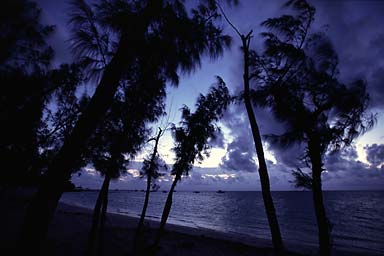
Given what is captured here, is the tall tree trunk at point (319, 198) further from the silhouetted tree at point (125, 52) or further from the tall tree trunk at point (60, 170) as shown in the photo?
the tall tree trunk at point (60, 170)

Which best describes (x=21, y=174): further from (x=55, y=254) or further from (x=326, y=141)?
(x=326, y=141)

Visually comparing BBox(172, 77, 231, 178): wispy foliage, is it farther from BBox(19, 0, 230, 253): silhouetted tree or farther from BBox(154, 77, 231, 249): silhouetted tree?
BBox(19, 0, 230, 253): silhouetted tree

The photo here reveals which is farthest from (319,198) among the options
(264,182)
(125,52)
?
(125,52)

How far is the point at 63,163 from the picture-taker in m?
2.29

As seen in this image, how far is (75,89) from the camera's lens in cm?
1155

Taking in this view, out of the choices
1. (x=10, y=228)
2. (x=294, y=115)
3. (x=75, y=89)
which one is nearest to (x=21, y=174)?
(x=10, y=228)

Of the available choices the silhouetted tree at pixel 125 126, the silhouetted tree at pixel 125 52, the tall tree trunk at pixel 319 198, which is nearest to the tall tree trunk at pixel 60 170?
the silhouetted tree at pixel 125 52

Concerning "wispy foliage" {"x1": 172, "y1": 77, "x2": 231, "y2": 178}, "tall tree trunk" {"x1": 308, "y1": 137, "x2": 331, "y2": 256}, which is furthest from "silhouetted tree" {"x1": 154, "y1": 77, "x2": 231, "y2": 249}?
"tall tree trunk" {"x1": 308, "y1": 137, "x2": 331, "y2": 256}

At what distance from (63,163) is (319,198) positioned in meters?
6.46

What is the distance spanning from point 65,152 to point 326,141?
22.7ft

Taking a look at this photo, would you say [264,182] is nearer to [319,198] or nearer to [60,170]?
[319,198]

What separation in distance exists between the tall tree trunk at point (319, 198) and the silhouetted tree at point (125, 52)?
13.7ft

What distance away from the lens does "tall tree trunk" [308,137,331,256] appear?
5516 mm

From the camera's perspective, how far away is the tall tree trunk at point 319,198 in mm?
5516
